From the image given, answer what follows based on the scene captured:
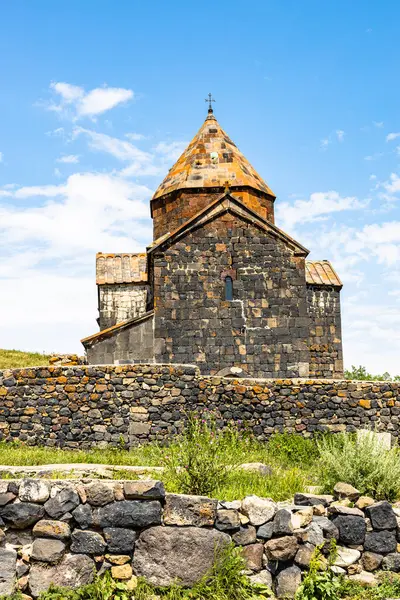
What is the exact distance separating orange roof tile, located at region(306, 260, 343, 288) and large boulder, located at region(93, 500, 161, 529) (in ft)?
38.6

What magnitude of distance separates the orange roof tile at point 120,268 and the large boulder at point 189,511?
39.9ft

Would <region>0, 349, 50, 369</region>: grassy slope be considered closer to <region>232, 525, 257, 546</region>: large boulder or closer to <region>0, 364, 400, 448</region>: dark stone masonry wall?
<region>0, 364, 400, 448</region>: dark stone masonry wall

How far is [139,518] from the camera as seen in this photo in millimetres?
4988

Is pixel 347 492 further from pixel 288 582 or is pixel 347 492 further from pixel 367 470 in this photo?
pixel 288 582

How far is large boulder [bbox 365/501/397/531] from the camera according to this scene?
546cm

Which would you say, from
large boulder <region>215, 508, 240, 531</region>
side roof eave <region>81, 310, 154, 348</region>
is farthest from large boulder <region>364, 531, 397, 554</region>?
side roof eave <region>81, 310, 154, 348</region>

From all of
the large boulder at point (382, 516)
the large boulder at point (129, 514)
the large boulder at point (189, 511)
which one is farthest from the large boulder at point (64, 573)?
the large boulder at point (382, 516)

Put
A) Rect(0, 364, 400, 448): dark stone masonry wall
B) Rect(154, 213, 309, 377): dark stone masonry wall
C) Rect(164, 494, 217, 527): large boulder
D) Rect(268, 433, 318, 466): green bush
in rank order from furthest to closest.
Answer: Rect(154, 213, 309, 377): dark stone masonry wall, Rect(0, 364, 400, 448): dark stone masonry wall, Rect(268, 433, 318, 466): green bush, Rect(164, 494, 217, 527): large boulder

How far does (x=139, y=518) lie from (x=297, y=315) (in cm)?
959

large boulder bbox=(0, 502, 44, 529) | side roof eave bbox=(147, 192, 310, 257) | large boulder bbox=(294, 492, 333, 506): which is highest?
side roof eave bbox=(147, 192, 310, 257)

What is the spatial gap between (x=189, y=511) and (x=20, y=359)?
1630 cm

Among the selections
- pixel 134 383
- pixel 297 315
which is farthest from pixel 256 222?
pixel 134 383

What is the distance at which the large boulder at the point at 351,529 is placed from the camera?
17.7 ft

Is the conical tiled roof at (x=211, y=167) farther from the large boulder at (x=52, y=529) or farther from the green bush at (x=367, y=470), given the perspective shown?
the large boulder at (x=52, y=529)
